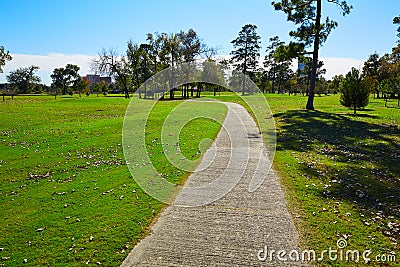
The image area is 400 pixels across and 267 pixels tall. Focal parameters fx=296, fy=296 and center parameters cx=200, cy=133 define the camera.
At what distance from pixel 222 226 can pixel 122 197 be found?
2506mm

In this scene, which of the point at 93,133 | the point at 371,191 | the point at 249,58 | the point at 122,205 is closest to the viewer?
the point at 122,205

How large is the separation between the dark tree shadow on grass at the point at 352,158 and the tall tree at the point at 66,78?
85.5 metres

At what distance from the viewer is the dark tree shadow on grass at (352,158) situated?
257 inches

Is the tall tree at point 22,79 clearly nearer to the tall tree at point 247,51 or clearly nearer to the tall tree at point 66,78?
the tall tree at point 66,78

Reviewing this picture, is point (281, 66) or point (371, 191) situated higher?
point (281, 66)

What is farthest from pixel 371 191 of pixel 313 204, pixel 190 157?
pixel 190 157

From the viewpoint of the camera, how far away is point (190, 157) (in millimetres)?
9820

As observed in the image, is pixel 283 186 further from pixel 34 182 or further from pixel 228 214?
pixel 34 182

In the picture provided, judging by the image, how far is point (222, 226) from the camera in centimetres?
496

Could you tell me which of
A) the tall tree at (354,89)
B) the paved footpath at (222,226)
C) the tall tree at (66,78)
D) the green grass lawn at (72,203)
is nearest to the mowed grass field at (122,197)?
the green grass lawn at (72,203)

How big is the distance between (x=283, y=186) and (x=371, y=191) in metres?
1.97

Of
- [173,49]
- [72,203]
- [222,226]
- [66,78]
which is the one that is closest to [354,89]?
[222,226]

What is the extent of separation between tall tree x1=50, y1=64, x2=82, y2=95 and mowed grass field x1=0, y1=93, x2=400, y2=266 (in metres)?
83.4

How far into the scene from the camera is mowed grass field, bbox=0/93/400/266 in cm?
447
